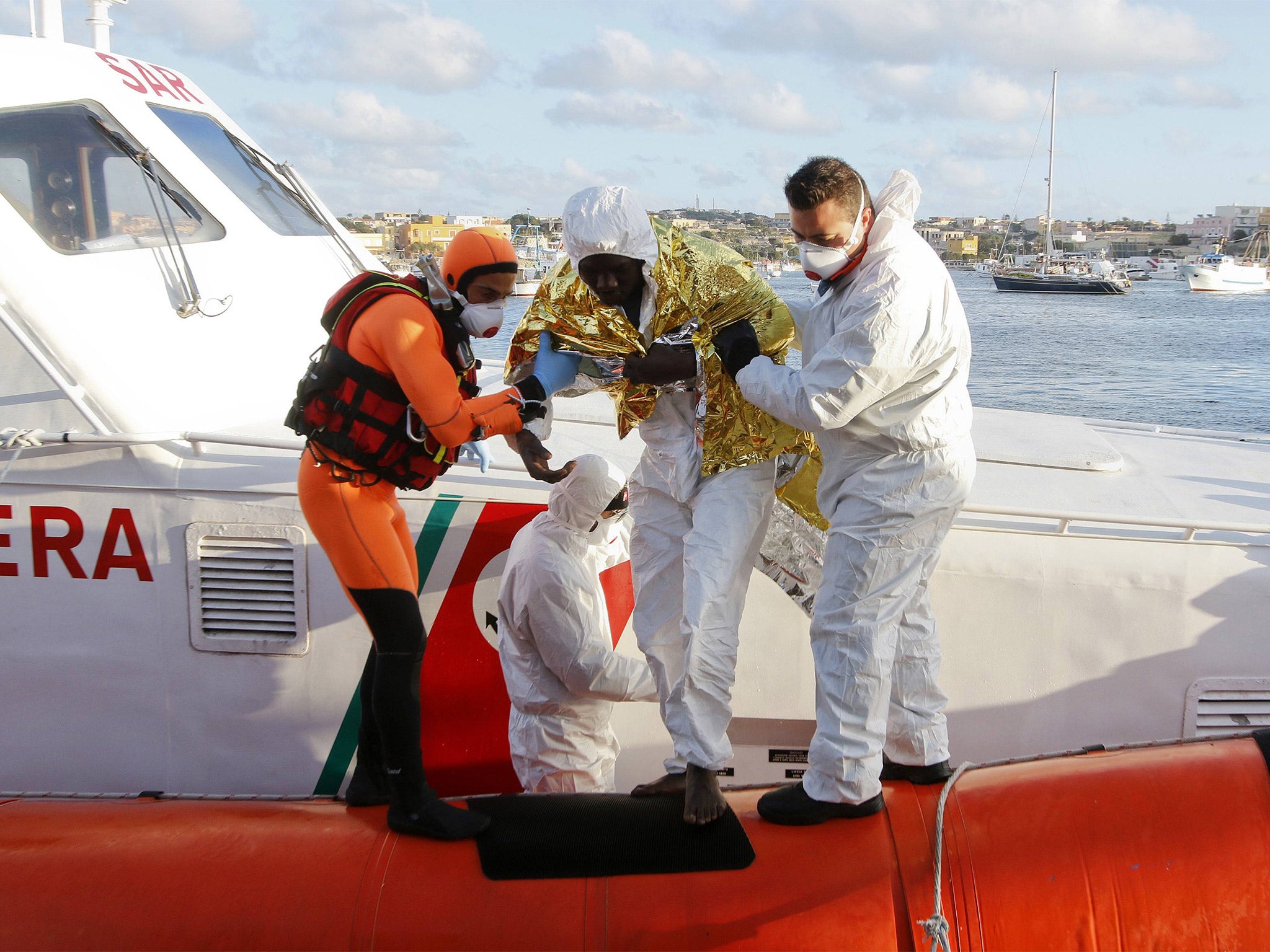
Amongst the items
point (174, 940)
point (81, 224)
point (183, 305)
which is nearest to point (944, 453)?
point (174, 940)

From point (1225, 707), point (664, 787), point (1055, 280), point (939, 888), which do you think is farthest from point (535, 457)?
point (1055, 280)

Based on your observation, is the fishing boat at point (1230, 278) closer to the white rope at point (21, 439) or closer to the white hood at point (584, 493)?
the white hood at point (584, 493)

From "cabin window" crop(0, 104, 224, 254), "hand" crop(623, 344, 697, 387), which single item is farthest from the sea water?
"cabin window" crop(0, 104, 224, 254)

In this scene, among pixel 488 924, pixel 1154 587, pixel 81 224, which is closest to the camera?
pixel 488 924

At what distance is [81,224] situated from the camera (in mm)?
3586

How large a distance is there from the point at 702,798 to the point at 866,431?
100cm

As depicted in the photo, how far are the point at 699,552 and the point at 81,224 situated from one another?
246cm

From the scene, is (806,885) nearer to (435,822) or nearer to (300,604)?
(435,822)

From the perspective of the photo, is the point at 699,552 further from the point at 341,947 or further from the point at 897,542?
the point at 341,947

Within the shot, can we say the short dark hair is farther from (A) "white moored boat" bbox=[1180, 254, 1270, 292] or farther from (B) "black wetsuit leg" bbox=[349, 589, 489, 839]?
(A) "white moored boat" bbox=[1180, 254, 1270, 292]

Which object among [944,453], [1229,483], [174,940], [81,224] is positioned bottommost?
[174,940]

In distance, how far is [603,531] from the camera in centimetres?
329

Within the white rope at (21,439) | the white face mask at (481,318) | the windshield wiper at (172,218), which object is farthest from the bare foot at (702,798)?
the windshield wiper at (172,218)

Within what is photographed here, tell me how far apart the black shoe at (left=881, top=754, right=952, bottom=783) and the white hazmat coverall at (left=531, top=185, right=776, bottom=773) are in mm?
477
